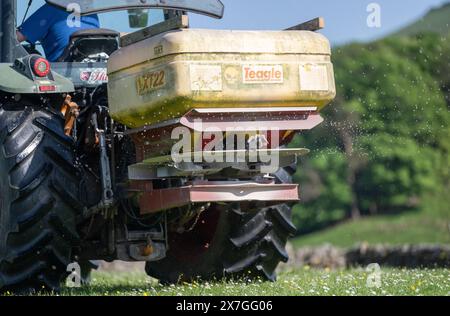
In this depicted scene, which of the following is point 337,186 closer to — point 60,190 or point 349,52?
point 349,52

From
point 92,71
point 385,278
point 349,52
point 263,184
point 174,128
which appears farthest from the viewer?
point 349,52

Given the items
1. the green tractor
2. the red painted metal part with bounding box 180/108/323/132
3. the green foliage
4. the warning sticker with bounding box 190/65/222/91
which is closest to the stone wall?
the green tractor

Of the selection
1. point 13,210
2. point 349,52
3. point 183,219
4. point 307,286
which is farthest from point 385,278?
point 349,52

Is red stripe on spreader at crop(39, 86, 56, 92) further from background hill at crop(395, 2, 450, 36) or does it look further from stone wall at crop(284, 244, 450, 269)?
background hill at crop(395, 2, 450, 36)

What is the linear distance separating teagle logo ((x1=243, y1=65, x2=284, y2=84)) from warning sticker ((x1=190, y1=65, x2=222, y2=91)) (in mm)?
163

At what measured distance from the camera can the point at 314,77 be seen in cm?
659

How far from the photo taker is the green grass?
3341cm

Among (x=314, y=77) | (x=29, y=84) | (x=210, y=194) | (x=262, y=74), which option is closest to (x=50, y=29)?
(x=29, y=84)

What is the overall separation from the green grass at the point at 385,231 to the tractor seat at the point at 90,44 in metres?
25.4

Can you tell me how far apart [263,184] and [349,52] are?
2942cm

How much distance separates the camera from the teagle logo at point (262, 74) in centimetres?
638

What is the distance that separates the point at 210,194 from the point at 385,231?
2907cm

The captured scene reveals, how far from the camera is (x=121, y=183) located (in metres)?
7.23

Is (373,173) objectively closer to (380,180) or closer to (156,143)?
(380,180)
